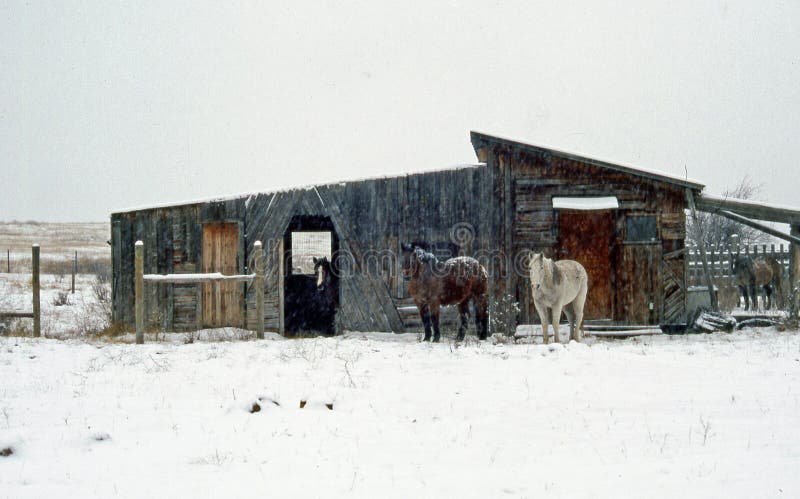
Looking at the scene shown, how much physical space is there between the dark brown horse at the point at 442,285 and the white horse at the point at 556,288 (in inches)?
66.7

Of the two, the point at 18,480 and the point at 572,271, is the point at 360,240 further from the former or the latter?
the point at 18,480

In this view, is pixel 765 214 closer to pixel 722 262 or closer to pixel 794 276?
pixel 794 276

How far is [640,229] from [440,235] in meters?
4.50

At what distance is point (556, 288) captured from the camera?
35.4 ft

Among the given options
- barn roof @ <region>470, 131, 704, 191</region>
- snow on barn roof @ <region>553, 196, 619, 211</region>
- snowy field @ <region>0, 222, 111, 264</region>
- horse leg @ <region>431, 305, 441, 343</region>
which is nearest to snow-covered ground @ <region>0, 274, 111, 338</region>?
horse leg @ <region>431, 305, 441, 343</region>

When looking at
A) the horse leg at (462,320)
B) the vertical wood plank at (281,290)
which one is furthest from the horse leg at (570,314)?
the vertical wood plank at (281,290)

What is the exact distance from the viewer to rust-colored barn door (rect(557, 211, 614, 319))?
14.0m

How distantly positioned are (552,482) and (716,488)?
3.38 feet

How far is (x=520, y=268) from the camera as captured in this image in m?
13.8

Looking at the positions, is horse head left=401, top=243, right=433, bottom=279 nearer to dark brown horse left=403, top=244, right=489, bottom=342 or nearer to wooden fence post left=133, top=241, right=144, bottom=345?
dark brown horse left=403, top=244, right=489, bottom=342

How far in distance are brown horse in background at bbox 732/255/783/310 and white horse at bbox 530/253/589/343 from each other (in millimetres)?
9999

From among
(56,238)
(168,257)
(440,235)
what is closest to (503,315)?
(440,235)

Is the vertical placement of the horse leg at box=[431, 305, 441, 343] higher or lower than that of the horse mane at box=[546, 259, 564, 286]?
lower

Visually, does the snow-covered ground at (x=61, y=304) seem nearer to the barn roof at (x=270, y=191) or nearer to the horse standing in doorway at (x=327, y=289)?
the barn roof at (x=270, y=191)
